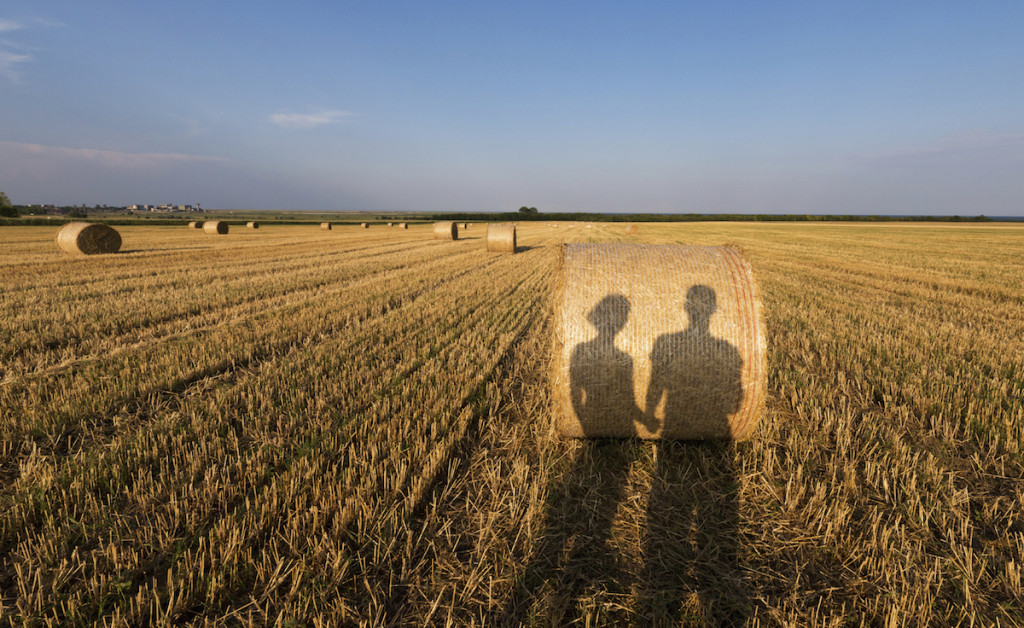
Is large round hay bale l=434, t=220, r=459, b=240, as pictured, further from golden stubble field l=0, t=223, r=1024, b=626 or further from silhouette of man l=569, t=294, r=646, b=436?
silhouette of man l=569, t=294, r=646, b=436

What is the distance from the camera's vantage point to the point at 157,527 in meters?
2.53

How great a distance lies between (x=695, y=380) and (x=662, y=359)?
32 centimetres

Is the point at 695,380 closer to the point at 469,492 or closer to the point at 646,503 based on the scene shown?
the point at 646,503

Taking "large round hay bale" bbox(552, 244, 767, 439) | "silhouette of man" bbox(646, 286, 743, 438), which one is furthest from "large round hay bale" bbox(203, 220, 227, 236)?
"silhouette of man" bbox(646, 286, 743, 438)

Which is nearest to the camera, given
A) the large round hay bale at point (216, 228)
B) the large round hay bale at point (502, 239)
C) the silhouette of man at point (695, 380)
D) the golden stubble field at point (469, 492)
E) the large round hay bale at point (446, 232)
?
the golden stubble field at point (469, 492)

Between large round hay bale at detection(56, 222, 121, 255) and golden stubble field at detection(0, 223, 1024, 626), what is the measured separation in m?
14.8

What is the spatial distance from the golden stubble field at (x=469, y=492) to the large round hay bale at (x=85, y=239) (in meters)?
14.8

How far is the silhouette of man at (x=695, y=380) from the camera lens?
145 inches

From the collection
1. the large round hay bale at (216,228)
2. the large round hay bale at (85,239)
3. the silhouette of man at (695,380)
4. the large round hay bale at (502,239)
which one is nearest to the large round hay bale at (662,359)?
the silhouette of man at (695,380)

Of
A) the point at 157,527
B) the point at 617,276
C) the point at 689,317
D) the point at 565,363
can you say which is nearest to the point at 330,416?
the point at 157,527

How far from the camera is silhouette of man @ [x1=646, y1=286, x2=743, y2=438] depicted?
369cm

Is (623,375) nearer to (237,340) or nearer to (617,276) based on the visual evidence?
(617,276)

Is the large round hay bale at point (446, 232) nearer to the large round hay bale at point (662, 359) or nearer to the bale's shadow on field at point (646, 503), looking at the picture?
the large round hay bale at point (662, 359)

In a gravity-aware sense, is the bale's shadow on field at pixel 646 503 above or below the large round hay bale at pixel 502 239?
below
